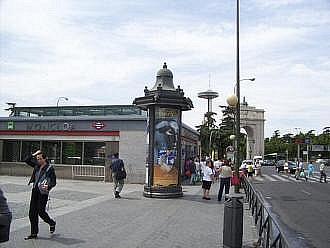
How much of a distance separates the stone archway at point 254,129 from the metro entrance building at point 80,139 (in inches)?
2766

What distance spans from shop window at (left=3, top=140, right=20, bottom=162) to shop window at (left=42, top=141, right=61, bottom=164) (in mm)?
2064

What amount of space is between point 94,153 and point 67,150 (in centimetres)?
199

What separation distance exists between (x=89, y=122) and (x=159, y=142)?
10035 millimetres

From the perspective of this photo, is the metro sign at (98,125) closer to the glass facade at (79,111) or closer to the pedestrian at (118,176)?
the glass facade at (79,111)

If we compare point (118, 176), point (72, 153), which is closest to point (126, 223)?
point (118, 176)

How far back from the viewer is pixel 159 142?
17.8 meters

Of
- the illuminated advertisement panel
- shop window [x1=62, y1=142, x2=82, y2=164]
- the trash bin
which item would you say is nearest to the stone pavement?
the trash bin

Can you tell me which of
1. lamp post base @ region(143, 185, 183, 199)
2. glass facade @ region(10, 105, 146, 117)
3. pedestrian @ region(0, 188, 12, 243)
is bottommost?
lamp post base @ region(143, 185, 183, 199)

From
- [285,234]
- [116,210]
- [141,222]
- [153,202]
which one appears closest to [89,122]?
[153,202]

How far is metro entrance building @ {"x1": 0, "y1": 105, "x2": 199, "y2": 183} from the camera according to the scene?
25453mm

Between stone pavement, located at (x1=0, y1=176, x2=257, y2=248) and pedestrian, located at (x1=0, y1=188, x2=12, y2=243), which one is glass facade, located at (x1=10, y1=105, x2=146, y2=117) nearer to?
stone pavement, located at (x1=0, y1=176, x2=257, y2=248)

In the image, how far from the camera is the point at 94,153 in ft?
87.9

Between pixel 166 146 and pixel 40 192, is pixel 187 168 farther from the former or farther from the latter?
pixel 40 192

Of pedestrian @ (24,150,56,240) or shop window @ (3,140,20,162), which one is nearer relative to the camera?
pedestrian @ (24,150,56,240)
